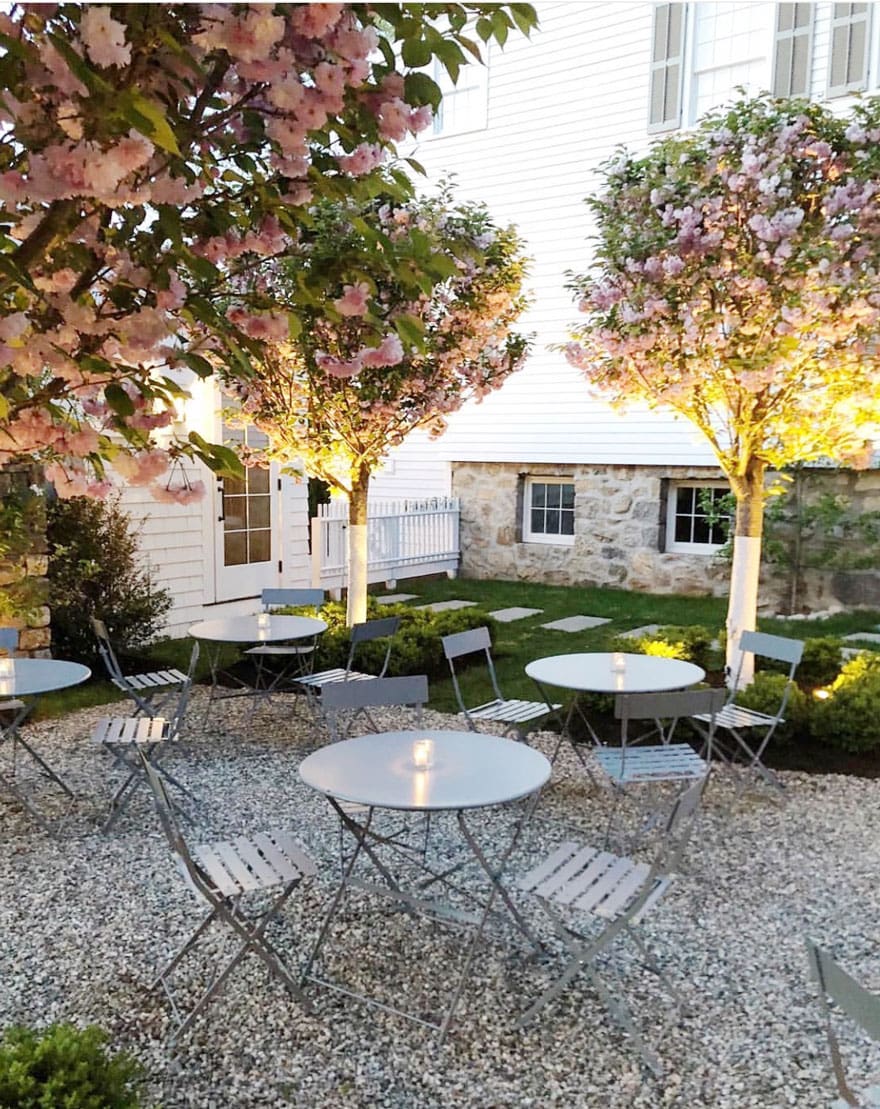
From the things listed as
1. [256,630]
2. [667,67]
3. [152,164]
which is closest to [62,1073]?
[152,164]

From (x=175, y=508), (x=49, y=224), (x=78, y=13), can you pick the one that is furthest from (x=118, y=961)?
(x=175, y=508)

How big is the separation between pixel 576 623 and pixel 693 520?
2708 millimetres

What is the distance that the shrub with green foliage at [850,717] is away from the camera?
17.7 ft

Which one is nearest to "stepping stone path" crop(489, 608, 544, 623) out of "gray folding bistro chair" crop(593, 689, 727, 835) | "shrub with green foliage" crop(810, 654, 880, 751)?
"shrub with green foliage" crop(810, 654, 880, 751)

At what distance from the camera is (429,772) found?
10.6ft

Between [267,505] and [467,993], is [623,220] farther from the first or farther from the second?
[267,505]

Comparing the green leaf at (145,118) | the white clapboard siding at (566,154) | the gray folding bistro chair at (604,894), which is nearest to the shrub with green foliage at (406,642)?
the white clapboard siding at (566,154)

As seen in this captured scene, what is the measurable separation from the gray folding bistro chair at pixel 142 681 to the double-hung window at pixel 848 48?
8.37m

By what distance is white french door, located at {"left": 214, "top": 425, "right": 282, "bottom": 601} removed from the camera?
30.8 feet

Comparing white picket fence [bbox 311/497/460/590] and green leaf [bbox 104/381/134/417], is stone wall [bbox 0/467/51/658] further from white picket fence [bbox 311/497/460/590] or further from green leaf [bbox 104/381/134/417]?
green leaf [bbox 104/381/134/417]

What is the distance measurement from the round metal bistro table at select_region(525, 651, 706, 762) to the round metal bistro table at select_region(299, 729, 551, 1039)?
1.16 meters

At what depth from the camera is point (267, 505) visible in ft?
32.6

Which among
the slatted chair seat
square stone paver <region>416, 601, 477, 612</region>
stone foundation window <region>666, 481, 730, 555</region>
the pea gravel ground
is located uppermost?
Result: stone foundation window <region>666, 481, 730, 555</region>

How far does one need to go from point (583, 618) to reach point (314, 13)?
27.7 feet
